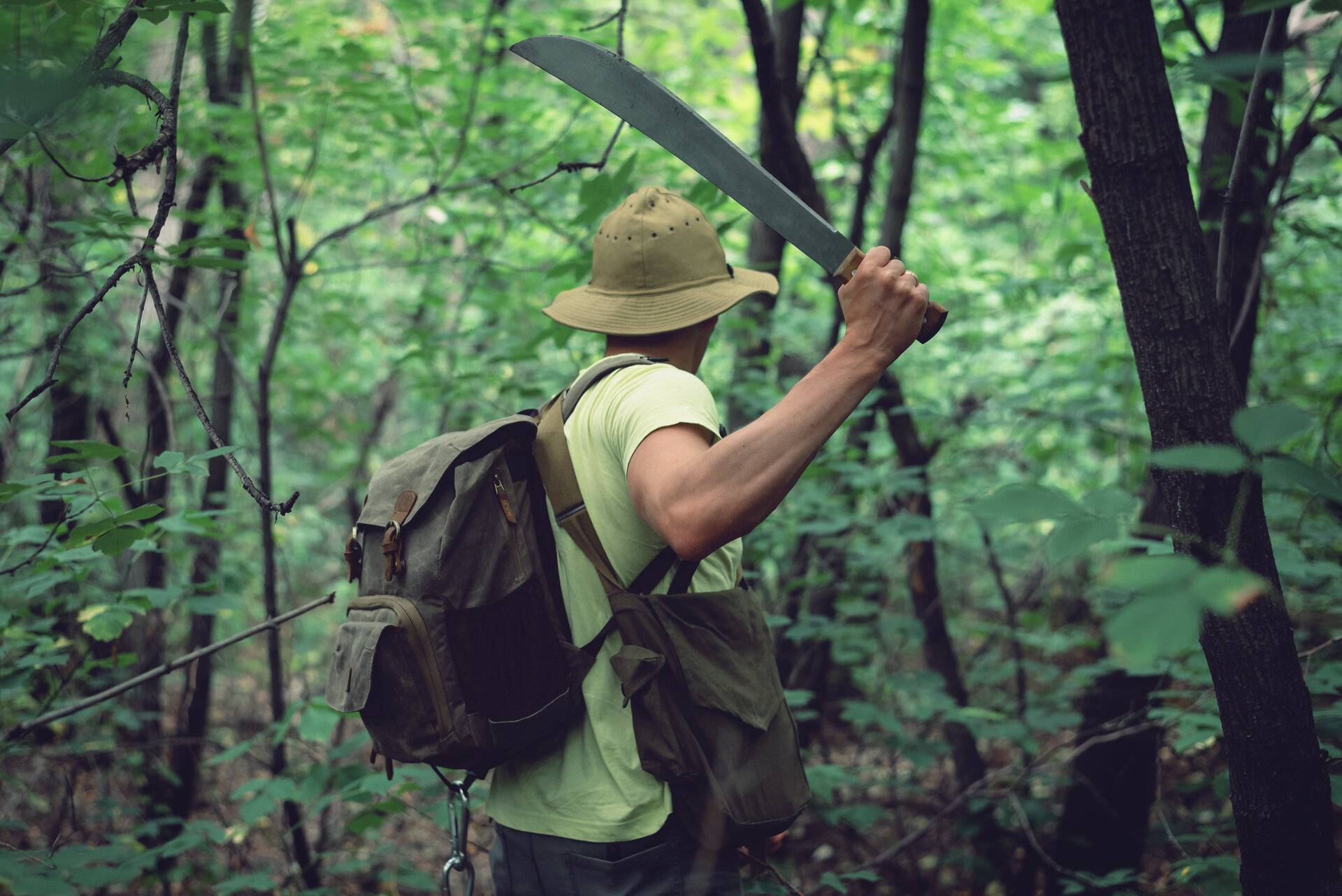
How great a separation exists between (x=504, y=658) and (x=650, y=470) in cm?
45

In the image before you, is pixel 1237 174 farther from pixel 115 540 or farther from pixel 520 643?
pixel 115 540

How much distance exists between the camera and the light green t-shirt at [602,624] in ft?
4.86

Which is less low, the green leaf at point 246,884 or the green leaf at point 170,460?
the green leaf at point 170,460

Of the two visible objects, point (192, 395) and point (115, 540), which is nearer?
point (192, 395)

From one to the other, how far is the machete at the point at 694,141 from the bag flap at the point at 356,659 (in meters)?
0.95

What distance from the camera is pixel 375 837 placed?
4.42m

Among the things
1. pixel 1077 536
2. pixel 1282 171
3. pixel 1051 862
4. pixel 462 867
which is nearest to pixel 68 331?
pixel 462 867

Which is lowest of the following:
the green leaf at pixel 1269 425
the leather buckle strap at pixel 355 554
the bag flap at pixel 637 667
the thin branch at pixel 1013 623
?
the thin branch at pixel 1013 623

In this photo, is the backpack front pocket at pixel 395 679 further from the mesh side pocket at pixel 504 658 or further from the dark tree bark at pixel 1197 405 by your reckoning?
the dark tree bark at pixel 1197 405

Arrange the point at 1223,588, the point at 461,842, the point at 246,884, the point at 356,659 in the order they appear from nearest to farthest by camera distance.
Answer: the point at 1223,588 < the point at 356,659 < the point at 461,842 < the point at 246,884

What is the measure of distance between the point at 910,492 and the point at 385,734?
106 inches

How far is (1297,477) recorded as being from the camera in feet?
2.99

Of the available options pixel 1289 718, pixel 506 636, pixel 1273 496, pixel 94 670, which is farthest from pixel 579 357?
pixel 94 670

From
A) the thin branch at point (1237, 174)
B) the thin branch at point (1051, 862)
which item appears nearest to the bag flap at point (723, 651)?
the thin branch at point (1237, 174)
